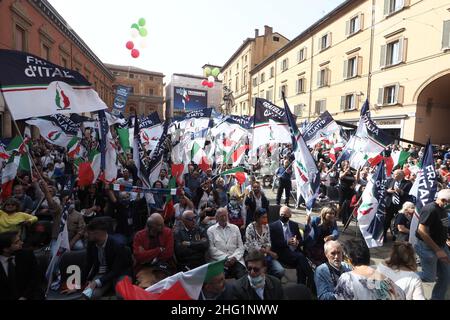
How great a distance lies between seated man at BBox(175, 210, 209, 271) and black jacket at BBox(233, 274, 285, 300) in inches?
64.6

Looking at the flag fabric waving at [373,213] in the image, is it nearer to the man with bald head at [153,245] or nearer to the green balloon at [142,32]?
the man with bald head at [153,245]

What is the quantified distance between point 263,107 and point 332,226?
352 cm

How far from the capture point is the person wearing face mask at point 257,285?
2.79 m

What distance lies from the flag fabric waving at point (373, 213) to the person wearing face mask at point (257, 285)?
278 cm

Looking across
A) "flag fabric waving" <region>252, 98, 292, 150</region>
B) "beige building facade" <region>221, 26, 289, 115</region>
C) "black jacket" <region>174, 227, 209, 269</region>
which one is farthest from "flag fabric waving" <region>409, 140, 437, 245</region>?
"beige building facade" <region>221, 26, 289, 115</region>

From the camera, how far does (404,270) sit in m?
2.62

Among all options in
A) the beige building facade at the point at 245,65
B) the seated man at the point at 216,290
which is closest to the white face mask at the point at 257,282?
the seated man at the point at 216,290

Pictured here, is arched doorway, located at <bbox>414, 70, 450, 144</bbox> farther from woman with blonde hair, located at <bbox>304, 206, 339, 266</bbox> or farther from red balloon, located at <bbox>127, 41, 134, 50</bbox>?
red balloon, located at <bbox>127, 41, 134, 50</bbox>

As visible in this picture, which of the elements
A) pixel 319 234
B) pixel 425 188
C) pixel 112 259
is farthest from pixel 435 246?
pixel 112 259

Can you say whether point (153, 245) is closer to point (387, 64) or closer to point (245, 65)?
point (387, 64)

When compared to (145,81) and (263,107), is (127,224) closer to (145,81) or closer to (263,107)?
(263,107)

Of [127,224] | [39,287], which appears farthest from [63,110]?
[127,224]

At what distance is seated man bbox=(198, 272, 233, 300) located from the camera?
257 centimetres

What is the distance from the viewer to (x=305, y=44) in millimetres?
31609
